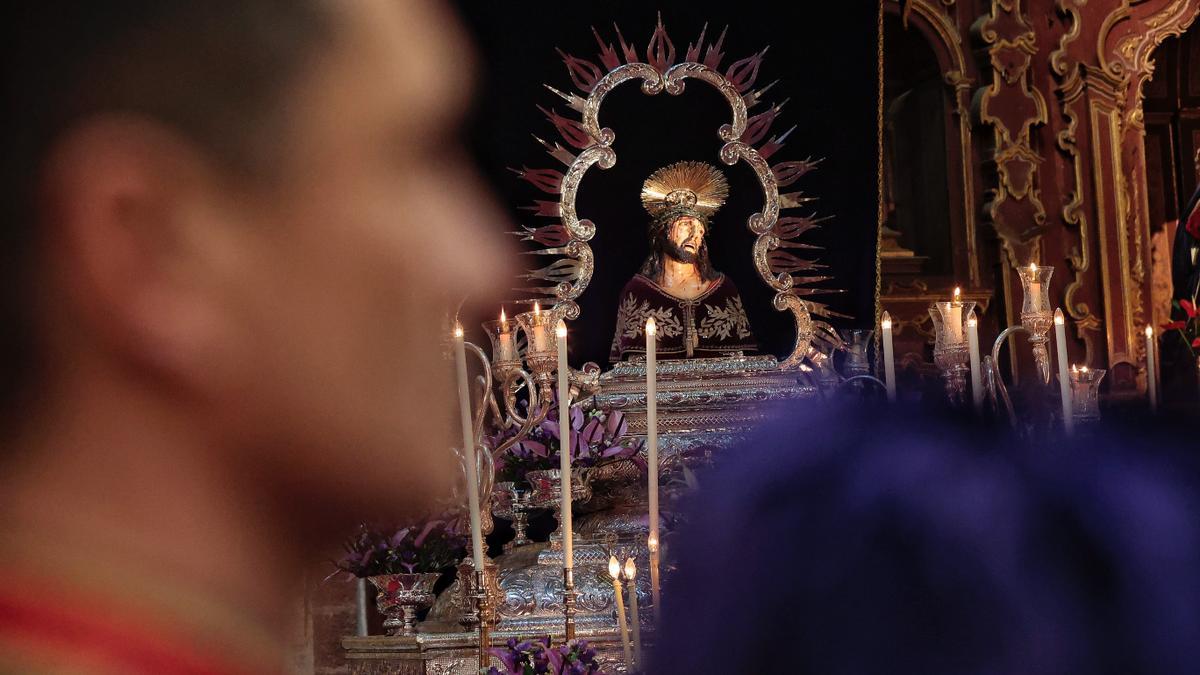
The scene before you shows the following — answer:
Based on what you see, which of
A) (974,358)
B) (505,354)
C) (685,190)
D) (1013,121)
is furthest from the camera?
(1013,121)

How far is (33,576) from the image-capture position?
1187 mm

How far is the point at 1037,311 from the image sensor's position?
8.69 feet

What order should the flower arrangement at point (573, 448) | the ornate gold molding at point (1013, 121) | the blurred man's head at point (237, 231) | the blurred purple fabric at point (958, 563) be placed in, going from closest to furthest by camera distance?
the blurred purple fabric at point (958, 563), the blurred man's head at point (237, 231), the flower arrangement at point (573, 448), the ornate gold molding at point (1013, 121)

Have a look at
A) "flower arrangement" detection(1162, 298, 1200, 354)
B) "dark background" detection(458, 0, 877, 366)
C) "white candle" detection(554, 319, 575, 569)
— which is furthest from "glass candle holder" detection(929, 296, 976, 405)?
"flower arrangement" detection(1162, 298, 1200, 354)

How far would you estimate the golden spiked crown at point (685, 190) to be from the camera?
4359 mm

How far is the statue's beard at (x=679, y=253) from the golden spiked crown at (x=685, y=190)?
0.34 feet

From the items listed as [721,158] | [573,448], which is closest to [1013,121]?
[721,158]

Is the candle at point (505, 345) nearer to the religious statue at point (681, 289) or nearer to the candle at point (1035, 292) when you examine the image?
the candle at point (1035, 292)

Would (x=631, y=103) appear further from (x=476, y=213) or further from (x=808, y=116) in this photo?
(x=476, y=213)

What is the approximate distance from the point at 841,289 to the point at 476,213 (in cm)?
150

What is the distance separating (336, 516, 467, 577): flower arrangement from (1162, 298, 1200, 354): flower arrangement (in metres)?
3.30

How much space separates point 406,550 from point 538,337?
80 cm

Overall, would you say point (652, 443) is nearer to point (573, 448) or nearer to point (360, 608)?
point (573, 448)


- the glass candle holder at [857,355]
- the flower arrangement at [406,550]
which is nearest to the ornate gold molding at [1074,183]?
the glass candle holder at [857,355]
